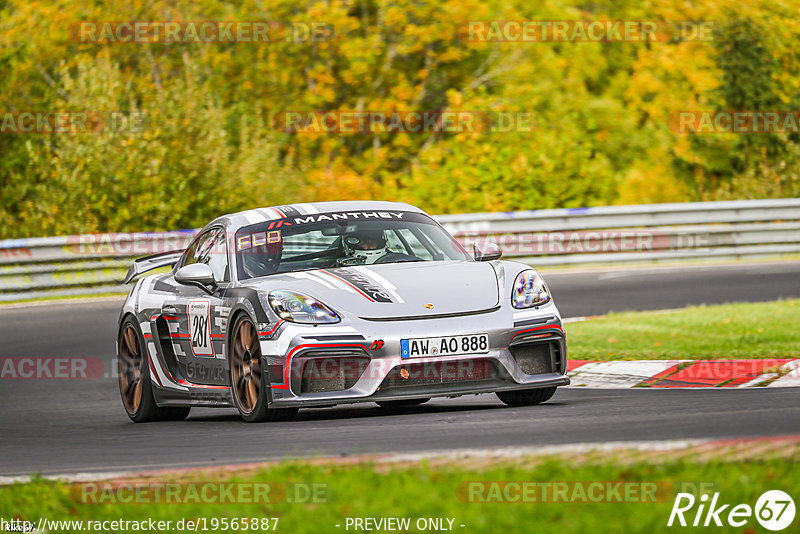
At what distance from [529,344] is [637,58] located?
37749 mm

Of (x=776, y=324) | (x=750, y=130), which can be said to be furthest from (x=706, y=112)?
(x=776, y=324)

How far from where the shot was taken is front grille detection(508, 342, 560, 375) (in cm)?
835

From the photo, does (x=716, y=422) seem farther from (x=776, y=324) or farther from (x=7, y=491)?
(x=776, y=324)

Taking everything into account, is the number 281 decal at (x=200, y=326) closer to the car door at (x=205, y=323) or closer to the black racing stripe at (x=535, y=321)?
the car door at (x=205, y=323)

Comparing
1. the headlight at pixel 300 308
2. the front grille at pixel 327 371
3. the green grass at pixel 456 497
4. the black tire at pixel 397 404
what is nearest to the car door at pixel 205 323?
the headlight at pixel 300 308

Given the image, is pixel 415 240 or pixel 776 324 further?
pixel 776 324

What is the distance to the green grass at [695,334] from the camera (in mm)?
11363

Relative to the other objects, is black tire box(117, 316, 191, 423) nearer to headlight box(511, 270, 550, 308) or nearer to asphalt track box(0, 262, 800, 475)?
asphalt track box(0, 262, 800, 475)

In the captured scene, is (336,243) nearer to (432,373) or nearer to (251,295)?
(251,295)

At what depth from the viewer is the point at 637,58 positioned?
4478cm

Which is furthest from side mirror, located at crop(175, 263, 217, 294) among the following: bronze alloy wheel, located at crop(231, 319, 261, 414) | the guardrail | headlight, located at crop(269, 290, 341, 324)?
the guardrail

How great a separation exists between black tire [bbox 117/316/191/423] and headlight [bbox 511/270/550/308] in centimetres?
286

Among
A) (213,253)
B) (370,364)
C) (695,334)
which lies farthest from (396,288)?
(695,334)

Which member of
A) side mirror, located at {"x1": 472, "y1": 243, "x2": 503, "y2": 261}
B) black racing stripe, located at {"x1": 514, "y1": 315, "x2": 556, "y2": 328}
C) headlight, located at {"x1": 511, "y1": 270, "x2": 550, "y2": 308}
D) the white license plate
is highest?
side mirror, located at {"x1": 472, "y1": 243, "x2": 503, "y2": 261}
